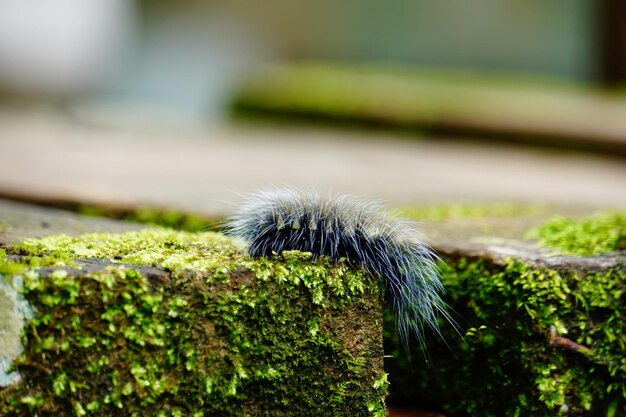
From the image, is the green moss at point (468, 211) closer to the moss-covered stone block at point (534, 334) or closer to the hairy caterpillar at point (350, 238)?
the moss-covered stone block at point (534, 334)

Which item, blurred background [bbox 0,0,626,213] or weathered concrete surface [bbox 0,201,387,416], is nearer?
weathered concrete surface [bbox 0,201,387,416]

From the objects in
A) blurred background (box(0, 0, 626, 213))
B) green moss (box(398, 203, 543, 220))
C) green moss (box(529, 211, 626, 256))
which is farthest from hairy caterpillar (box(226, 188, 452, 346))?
green moss (box(398, 203, 543, 220))

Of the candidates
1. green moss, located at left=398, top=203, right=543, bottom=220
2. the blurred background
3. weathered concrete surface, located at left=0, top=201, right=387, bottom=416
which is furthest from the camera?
the blurred background

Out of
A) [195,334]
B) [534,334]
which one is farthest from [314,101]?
[195,334]

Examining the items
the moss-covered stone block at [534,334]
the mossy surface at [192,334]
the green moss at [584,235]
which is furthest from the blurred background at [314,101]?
the green moss at [584,235]

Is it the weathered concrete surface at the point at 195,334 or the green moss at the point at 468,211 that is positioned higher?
the green moss at the point at 468,211

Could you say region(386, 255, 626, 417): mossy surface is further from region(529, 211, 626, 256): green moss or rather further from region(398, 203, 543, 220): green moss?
region(398, 203, 543, 220): green moss
